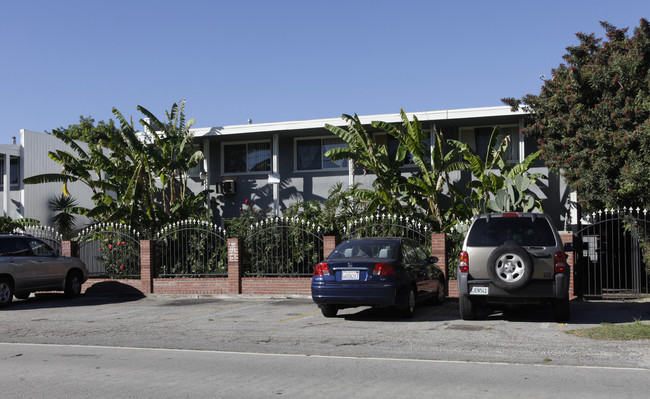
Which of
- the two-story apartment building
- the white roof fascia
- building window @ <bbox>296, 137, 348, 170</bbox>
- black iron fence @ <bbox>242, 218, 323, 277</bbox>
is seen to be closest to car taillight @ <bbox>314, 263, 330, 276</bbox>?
black iron fence @ <bbox>242, 218, 323, 277</bbox>

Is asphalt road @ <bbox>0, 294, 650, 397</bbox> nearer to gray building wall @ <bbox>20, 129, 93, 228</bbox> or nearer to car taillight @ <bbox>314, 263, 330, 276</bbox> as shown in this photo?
car taillight @ <bbox>314, 263, 330, 276</bbox>

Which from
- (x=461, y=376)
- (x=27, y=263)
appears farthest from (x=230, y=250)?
(x=461, y=376)

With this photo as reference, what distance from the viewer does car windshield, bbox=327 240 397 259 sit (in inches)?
476

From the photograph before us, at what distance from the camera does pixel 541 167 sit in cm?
2088

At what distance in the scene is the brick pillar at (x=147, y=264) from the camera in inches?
727

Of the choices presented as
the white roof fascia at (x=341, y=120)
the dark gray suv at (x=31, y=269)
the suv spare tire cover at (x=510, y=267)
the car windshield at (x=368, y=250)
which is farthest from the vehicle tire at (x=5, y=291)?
the suv spare tire cover at (x=510, y=267)

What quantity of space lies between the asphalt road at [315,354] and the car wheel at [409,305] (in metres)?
0.23

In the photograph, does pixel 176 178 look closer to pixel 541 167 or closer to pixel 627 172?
pixel 541 167

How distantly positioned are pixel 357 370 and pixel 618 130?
11943mm

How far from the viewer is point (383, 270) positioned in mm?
11562

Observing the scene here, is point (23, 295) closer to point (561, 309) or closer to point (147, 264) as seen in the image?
point (147, 264)

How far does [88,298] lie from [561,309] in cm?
1266

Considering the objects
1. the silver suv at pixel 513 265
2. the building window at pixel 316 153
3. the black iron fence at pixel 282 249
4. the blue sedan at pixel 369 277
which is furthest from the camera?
the building window at pixel 316 153

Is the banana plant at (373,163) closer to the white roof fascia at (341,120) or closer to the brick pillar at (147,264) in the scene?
the white roof fascia at (341,120)
